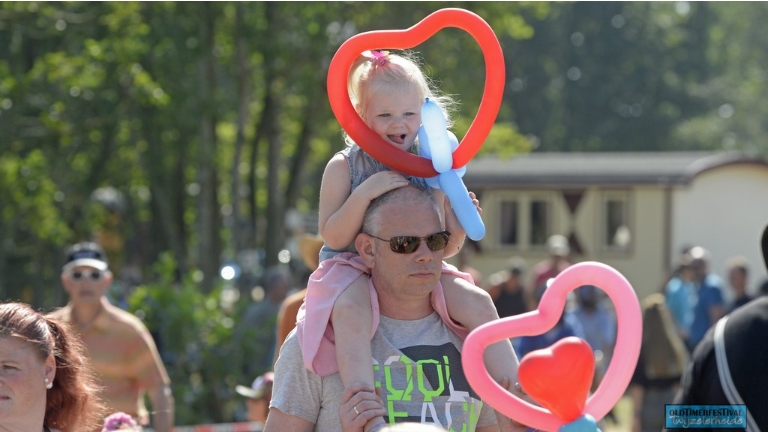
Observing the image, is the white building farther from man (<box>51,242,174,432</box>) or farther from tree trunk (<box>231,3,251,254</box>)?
man (<box>51,242,174,432</box>)

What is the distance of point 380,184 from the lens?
3.15 m

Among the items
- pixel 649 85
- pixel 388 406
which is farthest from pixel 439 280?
pixel 649 85

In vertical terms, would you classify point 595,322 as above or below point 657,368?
above

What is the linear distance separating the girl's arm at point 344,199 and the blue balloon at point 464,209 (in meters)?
0.14

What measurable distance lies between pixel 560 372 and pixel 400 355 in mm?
729

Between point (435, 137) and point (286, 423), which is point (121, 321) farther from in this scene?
point (435, 137)

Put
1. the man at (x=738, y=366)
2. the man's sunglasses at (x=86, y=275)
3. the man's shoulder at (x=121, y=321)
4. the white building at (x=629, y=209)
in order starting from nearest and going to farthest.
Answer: the man at (x=738, y=366), the man's shoulder at (x=121, y=321), the man's sunglasses at (x=86, y=275), the white building at (x=629, y=209)

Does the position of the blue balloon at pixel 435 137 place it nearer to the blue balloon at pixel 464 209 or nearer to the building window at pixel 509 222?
the blue balloon at pixel 464 209

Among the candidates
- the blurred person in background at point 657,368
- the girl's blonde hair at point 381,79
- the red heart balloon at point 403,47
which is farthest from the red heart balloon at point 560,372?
the blurred person in background at point 657,368

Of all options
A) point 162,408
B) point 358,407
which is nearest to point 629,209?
point 162,408

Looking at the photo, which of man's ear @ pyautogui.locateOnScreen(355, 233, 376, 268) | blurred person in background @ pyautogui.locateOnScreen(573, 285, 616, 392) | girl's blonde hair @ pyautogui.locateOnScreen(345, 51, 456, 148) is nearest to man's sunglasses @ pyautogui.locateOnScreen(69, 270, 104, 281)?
girl's blonde hair @ pyautogui.locateOnScreen(345, 51, 456, 148)

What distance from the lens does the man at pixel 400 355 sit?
3084mm

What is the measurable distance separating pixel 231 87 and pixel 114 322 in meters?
11.7

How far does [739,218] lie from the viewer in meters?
24.3
